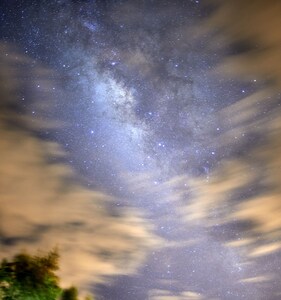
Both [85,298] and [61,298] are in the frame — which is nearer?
[61,298]

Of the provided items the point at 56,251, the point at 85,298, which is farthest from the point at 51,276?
the point at 85,298

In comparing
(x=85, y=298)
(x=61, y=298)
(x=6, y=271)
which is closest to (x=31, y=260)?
(x=6, y=271)

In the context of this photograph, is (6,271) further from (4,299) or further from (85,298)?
(85,298)

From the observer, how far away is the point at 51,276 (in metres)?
21.5

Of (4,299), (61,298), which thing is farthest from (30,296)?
(61,298)

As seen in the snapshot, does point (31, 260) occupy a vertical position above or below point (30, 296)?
above

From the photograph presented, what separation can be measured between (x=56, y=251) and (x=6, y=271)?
7.40 ft

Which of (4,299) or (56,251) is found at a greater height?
(56,251)

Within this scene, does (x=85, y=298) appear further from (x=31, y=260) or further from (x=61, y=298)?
(x=31, y=260)

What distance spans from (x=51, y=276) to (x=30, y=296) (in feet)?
4.06

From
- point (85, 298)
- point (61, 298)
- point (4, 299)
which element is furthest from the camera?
point (85, 298)

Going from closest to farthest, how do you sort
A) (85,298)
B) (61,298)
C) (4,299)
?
(4,299)
(61,298)
(85,298)

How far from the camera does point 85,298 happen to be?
25062mm

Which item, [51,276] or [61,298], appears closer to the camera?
[51,276]
